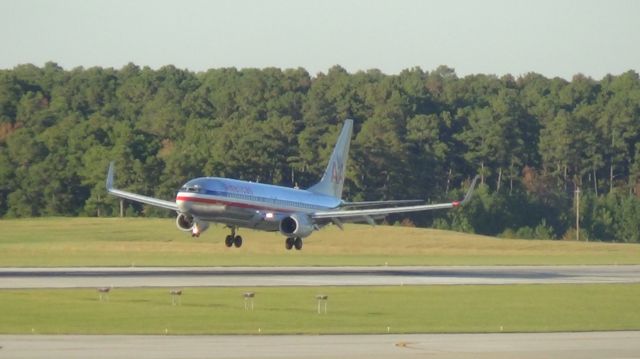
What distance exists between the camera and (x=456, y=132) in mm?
173000

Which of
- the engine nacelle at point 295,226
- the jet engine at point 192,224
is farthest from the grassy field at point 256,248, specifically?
the jet engine at point 192,224

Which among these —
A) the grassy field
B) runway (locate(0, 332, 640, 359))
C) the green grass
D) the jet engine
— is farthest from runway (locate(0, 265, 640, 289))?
runway (locate(0, 332, 640, 359))

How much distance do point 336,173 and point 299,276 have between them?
73.7 ft

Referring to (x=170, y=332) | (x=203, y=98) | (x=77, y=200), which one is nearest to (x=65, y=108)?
(x=203, y=98)

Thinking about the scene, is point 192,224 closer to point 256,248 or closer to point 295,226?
point 295,226

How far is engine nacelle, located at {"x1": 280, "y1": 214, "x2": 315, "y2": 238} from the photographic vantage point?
85.7 m

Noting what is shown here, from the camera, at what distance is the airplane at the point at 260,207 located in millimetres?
80250

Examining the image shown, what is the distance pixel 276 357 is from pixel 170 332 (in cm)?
788

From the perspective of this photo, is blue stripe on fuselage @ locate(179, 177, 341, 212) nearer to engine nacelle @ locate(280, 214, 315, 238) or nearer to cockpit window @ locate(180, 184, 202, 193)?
cockpit window @ locate(180, 184, 202, 193)

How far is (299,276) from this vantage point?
74062mm

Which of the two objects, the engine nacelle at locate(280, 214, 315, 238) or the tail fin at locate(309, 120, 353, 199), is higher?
the tail fin at locate(309, 120, 353, 199)

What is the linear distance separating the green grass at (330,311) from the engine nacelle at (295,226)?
800 inches

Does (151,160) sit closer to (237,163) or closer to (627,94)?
(237,163)

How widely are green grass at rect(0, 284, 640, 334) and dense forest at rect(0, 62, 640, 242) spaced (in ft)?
257
